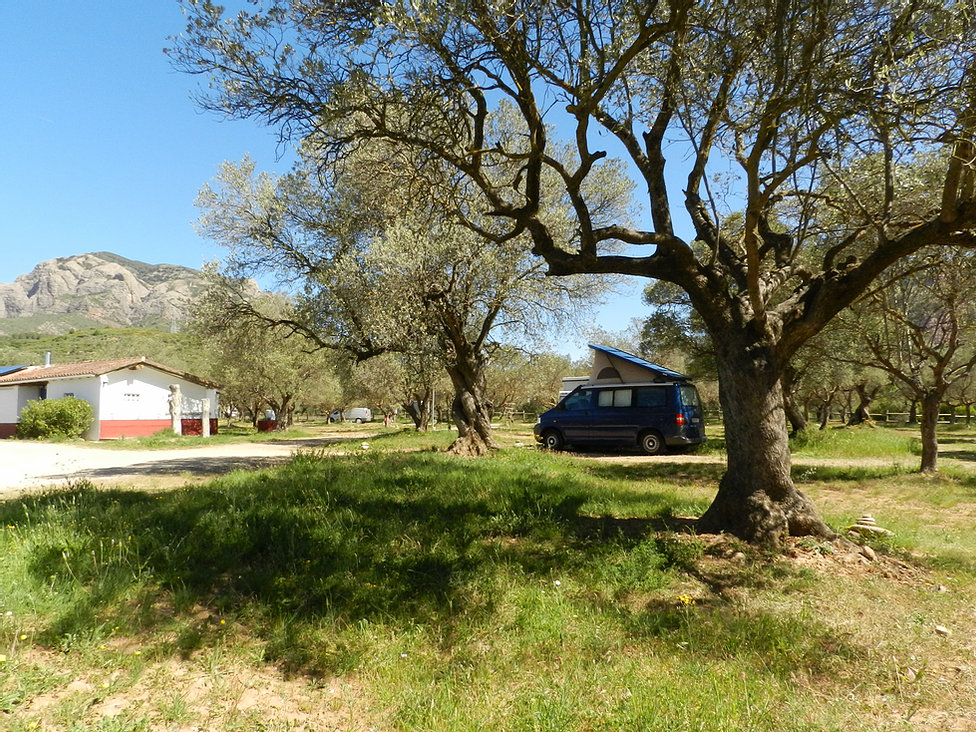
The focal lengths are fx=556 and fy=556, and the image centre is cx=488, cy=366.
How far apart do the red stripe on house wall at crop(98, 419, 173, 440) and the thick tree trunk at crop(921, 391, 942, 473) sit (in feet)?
113

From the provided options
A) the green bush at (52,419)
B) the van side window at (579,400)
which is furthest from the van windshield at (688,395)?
the green bush at (52,419)

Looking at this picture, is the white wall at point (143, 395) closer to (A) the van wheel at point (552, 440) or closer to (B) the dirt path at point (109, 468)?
(B) the dirt path at point (109, 468)

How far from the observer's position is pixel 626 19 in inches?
264

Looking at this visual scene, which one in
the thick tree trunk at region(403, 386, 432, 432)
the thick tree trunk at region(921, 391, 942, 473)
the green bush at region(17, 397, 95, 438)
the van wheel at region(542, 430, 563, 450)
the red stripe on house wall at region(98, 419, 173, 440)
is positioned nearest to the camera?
the thick tree trunk at region(921, 391, 942, 473)

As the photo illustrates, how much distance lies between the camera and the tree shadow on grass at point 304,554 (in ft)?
13.3

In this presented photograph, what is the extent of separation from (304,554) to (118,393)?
31.7m

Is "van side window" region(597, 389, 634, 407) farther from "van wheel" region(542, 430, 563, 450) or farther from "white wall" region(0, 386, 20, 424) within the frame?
"white wall" region(0, 386, 20, 424)

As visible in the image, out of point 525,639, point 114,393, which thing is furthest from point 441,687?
point 114,393

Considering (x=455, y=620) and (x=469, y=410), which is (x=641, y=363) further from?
(x=455, y=620)

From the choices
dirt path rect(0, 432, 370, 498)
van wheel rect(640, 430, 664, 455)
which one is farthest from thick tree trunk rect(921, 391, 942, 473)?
dirt path rect(0, 432, 370, 498)

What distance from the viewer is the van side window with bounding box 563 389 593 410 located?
18.2 metres

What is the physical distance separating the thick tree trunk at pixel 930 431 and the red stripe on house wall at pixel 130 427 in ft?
113

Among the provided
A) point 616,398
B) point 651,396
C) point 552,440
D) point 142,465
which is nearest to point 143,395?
point 142,465

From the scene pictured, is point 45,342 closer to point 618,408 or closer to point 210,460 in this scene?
point 210,460
